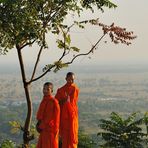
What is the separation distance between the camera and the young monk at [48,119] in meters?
12.1

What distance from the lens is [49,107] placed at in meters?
12.1

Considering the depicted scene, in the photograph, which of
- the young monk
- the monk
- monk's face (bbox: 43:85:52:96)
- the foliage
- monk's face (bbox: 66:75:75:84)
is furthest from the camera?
the foliage

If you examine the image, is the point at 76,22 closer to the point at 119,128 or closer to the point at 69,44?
the point at 69,44

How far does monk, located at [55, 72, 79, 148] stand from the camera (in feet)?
41.7

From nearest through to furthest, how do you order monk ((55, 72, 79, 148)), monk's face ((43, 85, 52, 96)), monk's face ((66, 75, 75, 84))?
monk's face ((43, 85, 52, 96))
monk's face ((66, 75, 75, 84))
monk ((55, 72, 79, 148))

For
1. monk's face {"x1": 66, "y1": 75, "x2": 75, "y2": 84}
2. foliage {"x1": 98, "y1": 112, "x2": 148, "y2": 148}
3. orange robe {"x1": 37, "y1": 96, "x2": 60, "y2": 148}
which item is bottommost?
foliage {"x1": 98, "y1": 112, "x2": 148, "y2": 148}

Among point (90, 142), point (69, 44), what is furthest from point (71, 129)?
point (90, 142)

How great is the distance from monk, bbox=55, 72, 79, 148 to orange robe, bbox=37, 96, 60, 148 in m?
0.47

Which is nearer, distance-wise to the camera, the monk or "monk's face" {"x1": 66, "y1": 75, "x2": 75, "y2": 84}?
"monk's face" {"x1": 66, "y1": 75, "x2": 75, "y2": 84}

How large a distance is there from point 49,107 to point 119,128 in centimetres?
1626

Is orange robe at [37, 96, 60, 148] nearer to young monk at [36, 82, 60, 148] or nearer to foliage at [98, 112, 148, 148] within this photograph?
young monk at [36, 82, 60, 148]

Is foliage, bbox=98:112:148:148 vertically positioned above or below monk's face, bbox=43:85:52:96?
below

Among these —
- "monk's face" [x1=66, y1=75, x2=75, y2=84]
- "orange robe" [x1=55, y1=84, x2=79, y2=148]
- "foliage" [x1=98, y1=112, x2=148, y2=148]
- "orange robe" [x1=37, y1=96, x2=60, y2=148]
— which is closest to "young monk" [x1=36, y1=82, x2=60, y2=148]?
"orange robe" [x1=37, y1=96, x2=60, y2=148]

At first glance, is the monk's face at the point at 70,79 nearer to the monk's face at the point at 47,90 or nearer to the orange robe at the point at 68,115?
the orange robe at the point at 68,115
